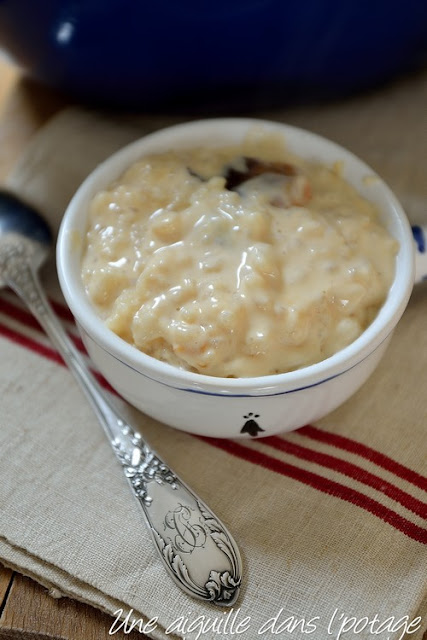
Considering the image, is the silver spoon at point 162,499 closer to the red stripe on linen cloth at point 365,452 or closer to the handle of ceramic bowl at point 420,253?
the red stripe on linen cloth at point 365,452

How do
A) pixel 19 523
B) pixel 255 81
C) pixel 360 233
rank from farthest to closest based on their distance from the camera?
pixel 255 81
pixel 360 233
pixel 19 523

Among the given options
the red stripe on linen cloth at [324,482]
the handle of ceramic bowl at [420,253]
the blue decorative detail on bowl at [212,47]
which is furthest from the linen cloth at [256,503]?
the blue decorative detail on bowl at [212,47]

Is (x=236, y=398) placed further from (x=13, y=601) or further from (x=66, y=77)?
(x=66, y=77)

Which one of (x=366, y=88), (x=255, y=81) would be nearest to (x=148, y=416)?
(x=255, y=81)

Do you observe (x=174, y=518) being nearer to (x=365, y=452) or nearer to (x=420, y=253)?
(x=365, y=452)

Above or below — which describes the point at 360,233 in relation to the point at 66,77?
below

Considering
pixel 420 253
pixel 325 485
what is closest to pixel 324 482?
pixel 325 485
